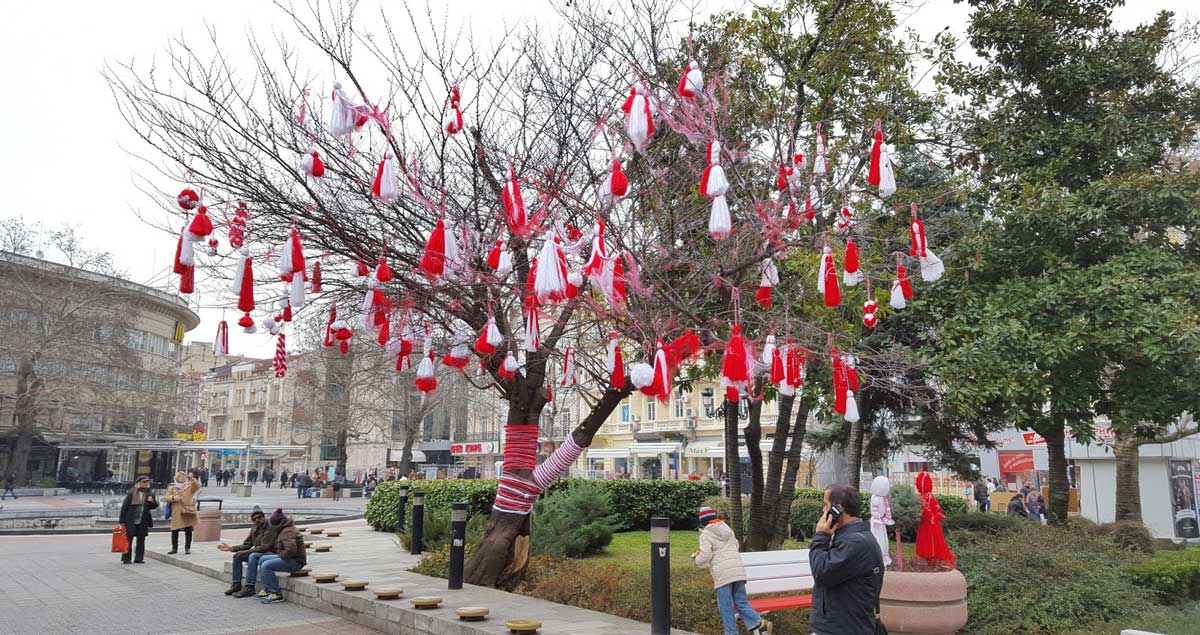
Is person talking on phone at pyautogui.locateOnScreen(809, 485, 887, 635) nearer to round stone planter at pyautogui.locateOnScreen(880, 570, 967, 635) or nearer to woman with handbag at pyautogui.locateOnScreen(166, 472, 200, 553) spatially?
round stone planter at pyautogui.locateOnScreen(880, 570, 967, 635)

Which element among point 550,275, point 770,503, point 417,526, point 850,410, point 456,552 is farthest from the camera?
point 770,503

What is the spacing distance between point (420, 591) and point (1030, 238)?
422 inches

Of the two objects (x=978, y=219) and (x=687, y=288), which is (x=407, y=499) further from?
(x=978, y=219)

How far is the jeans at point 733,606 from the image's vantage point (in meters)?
7.17

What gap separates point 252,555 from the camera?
10.7 meters

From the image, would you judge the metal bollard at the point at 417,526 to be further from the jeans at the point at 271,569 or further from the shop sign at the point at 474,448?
the shop sign at the point at 474,448

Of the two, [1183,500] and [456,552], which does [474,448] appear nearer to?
[1183,500]

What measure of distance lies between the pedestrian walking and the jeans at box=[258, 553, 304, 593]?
5867 millimetres

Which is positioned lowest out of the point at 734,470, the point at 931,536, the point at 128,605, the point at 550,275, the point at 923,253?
the point at 128,605

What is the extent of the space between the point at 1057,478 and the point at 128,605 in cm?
1520

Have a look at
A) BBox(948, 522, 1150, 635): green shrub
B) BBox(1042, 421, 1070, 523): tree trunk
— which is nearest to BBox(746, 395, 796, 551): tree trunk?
BBox(1042, 421, 1070, 523): tree trunk

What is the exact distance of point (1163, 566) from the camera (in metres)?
9.23

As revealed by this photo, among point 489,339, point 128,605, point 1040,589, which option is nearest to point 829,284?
point 489,339

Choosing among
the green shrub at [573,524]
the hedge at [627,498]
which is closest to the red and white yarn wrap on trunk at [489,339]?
the green shrub at [573,524]
